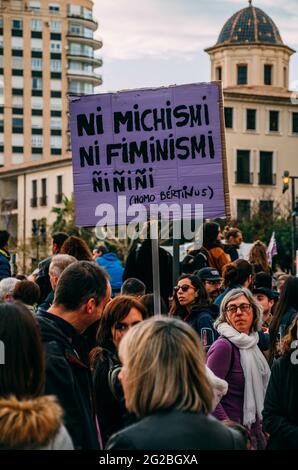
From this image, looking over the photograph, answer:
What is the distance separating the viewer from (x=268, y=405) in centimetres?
632

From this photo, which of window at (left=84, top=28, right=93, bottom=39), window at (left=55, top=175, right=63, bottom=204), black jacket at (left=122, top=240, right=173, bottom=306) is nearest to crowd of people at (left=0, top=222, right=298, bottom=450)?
black jacket at (left=122, top=240, right=173, bottom=306)

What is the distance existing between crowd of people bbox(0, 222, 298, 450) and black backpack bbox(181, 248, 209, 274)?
1506mm

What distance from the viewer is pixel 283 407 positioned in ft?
20.6

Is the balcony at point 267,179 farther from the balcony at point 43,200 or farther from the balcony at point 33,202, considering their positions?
the balcony at point 33,202

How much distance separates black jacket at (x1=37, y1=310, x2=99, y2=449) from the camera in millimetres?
5305

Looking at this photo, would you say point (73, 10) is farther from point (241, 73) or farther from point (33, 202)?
point (33, 202)

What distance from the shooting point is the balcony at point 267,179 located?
84688mm

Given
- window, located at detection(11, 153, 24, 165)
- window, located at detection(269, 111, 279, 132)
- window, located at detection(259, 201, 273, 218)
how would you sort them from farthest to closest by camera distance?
window, located at detection(11, 153, 24, 165) → window, located at detection(269, 111, 279, 132) → window, located at detection(259, 201, 273, 218)

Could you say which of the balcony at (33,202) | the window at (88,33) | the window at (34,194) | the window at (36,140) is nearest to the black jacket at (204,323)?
the balcony at (33,202)

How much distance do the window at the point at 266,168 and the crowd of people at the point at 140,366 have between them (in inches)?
2953

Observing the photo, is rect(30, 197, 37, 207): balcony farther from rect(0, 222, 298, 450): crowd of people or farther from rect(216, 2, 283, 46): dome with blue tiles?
rect(0, 222, 298, 450): crowd of people

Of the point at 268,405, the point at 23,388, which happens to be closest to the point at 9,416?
the point at 23,388

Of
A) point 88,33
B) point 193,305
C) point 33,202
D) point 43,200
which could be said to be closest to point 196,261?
point 193,305

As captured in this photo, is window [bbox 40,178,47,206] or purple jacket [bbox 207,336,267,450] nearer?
purple jacket [bbox 207,336,267,450]
